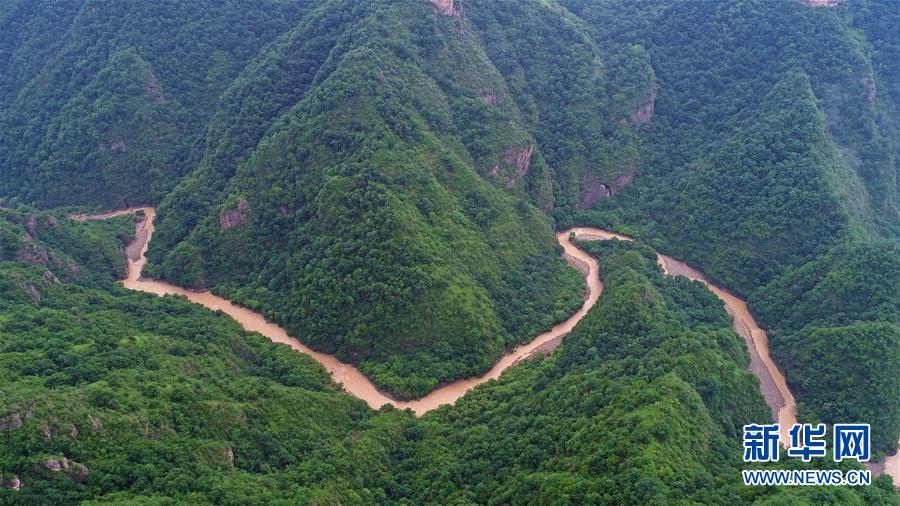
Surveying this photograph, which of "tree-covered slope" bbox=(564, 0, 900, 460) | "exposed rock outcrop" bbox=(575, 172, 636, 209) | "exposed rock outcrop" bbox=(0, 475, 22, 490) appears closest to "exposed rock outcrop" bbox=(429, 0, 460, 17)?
"tree-covered slope" bbox=(564, 0, 900, 460)

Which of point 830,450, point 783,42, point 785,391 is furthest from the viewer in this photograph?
point 783,42

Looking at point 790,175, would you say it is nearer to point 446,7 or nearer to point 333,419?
point 446,7

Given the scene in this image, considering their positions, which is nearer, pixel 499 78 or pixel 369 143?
pixel 369 143

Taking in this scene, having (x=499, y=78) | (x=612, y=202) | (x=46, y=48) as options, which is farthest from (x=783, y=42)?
(x=46, y=48)

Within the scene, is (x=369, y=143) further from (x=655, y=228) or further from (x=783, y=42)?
(x=783, y=42)

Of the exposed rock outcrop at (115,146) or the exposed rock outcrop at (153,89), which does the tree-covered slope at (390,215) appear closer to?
the exposed rock outcrop at (153,89)

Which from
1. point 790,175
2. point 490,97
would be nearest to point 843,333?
point 790,175

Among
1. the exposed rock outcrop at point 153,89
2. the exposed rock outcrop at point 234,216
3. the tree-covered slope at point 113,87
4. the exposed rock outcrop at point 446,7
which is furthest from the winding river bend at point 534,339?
the exposed rock outcrop at point 446,7
